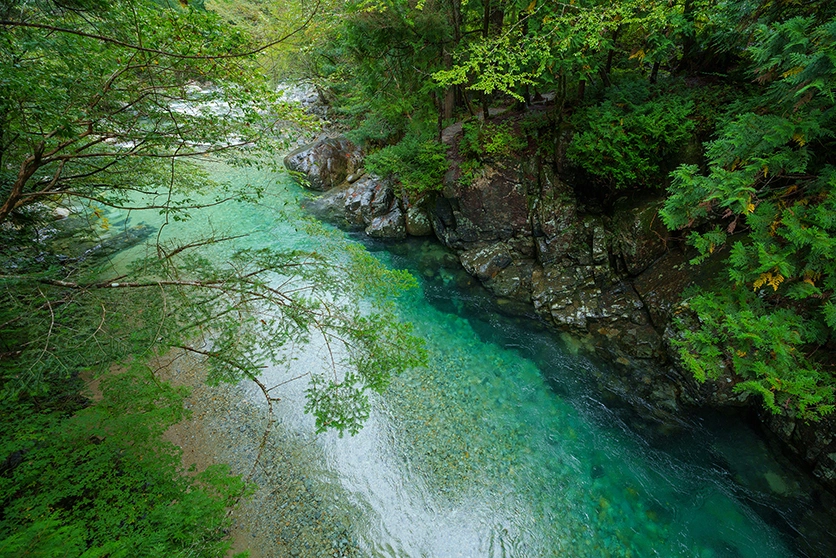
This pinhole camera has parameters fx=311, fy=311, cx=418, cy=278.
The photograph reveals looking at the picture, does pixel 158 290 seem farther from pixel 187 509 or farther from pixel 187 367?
pixel 187 367

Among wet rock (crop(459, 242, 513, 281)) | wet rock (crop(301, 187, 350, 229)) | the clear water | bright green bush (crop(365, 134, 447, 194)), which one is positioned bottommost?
the clear water

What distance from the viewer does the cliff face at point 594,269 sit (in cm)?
568

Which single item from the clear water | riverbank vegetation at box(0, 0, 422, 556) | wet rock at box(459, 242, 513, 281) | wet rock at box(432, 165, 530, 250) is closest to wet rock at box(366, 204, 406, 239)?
wet rock at box(432, 165, 530, 250)

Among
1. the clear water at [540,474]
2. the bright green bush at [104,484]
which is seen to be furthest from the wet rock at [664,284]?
the bright green bush at [104,484]

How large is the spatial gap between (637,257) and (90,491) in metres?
9.49

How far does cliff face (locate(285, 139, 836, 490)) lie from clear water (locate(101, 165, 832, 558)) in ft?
1.65

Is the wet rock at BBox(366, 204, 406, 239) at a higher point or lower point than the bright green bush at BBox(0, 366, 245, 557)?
higher

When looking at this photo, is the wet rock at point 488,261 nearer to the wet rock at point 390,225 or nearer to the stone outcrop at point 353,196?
the stone outcrop at point 353,196

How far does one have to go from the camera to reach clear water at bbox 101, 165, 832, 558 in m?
4.36

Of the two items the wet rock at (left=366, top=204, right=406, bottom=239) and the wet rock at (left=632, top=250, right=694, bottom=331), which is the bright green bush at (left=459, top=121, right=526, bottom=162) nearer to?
the wet rock at (left=366, top=204, right=406, bottom=239)

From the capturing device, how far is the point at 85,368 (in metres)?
2.60

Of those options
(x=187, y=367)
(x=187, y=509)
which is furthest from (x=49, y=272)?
(x=187, y=367)

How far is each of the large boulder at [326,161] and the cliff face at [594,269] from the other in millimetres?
5707

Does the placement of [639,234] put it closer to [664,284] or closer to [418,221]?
[664,284]
